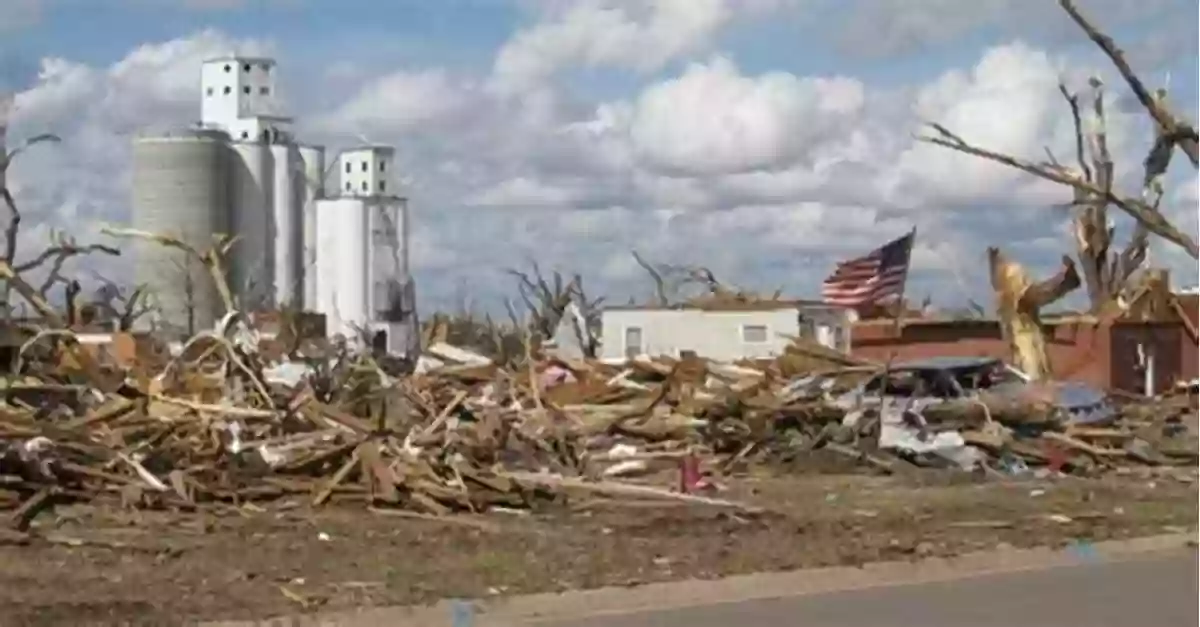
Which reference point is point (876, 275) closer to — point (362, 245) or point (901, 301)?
point (901, 301)

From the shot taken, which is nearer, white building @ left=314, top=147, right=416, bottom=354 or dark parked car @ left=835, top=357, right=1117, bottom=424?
dark parked car @ left=835, top=357, right=1117, bottom=424

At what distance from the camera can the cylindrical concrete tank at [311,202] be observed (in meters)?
101

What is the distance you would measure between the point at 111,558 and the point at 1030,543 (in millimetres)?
8179

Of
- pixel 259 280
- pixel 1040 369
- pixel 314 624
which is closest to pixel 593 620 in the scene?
pixel 314 624

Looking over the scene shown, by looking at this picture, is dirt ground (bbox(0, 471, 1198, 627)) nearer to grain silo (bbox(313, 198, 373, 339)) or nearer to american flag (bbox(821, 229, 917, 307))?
american flag (bbox(821, 229, 917, 307))

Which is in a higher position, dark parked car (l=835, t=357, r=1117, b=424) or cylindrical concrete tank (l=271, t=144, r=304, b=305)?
cylindrical concrete tank (l=271, t=144, r=304, b=305)

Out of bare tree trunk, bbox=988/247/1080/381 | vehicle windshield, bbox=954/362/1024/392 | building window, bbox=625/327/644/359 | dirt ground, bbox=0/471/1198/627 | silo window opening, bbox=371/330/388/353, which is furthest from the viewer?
silo window opening, bbox=371/330/388/353

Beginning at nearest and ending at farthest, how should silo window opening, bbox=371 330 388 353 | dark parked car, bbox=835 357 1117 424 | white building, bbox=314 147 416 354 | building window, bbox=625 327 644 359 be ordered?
1. dark parked car, bbox=835 357 1117 424
2. building window, bbox=625 327 644 359
3. silo window opening, bbox=371 330 388 353
4. white building, bbox=314 147 416 354

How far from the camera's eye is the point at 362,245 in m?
101

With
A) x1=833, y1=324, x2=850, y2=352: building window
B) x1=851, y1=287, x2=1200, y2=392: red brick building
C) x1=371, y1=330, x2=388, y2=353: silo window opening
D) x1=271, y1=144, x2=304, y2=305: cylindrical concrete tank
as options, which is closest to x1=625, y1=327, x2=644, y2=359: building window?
x1=833, y1=324, x2=850, y2=352: building window

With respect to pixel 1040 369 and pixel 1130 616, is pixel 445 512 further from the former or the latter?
pixel 1040 369

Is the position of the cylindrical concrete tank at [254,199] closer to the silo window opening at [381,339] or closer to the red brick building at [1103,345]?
the silo window opening at [381,339]

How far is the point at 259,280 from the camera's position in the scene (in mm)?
91062

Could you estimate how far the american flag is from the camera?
45.1 metres
